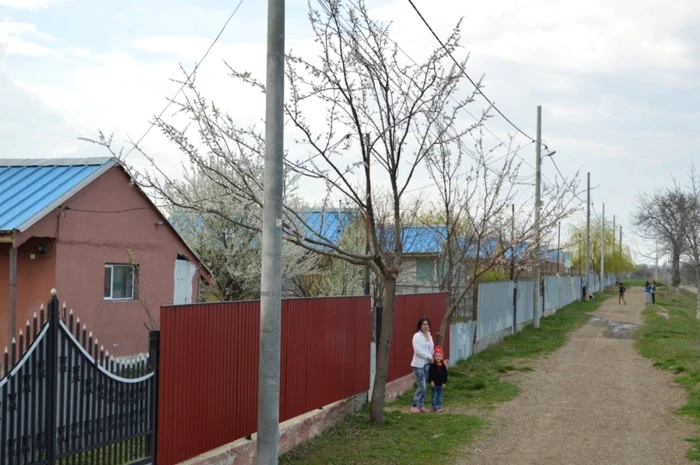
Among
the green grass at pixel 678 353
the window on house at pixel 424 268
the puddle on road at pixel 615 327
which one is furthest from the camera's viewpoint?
the window on house at pixel 424 268

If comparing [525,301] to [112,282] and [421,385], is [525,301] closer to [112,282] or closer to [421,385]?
[421,385]

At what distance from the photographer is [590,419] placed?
Result: 12.1 meters

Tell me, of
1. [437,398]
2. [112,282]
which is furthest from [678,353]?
[112,282]

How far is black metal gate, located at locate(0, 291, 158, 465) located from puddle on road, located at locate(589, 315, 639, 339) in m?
23.7

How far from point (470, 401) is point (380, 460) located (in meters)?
4.88

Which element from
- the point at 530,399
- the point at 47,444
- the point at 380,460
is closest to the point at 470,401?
the point at 530,399

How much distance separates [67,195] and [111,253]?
2118 millimetres

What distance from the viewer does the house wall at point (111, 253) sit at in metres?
13.5

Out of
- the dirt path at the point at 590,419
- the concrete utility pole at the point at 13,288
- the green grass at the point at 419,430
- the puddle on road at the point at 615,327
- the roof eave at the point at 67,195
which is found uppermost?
the roof eave at the point at 67,195

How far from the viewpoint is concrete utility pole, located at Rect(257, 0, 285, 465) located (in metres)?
6.81

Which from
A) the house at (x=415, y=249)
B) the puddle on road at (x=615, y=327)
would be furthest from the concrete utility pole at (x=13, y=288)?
the puddle on road at (x=615, y=327)

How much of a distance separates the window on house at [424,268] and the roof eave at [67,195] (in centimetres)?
1692

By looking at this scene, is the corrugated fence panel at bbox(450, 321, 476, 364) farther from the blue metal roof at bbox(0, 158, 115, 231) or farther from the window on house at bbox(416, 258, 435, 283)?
the window on house at bbox(416, 258, 435, 283)

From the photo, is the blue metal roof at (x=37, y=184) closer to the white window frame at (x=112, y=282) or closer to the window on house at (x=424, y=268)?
the white window frame at (x=112, y=282)
